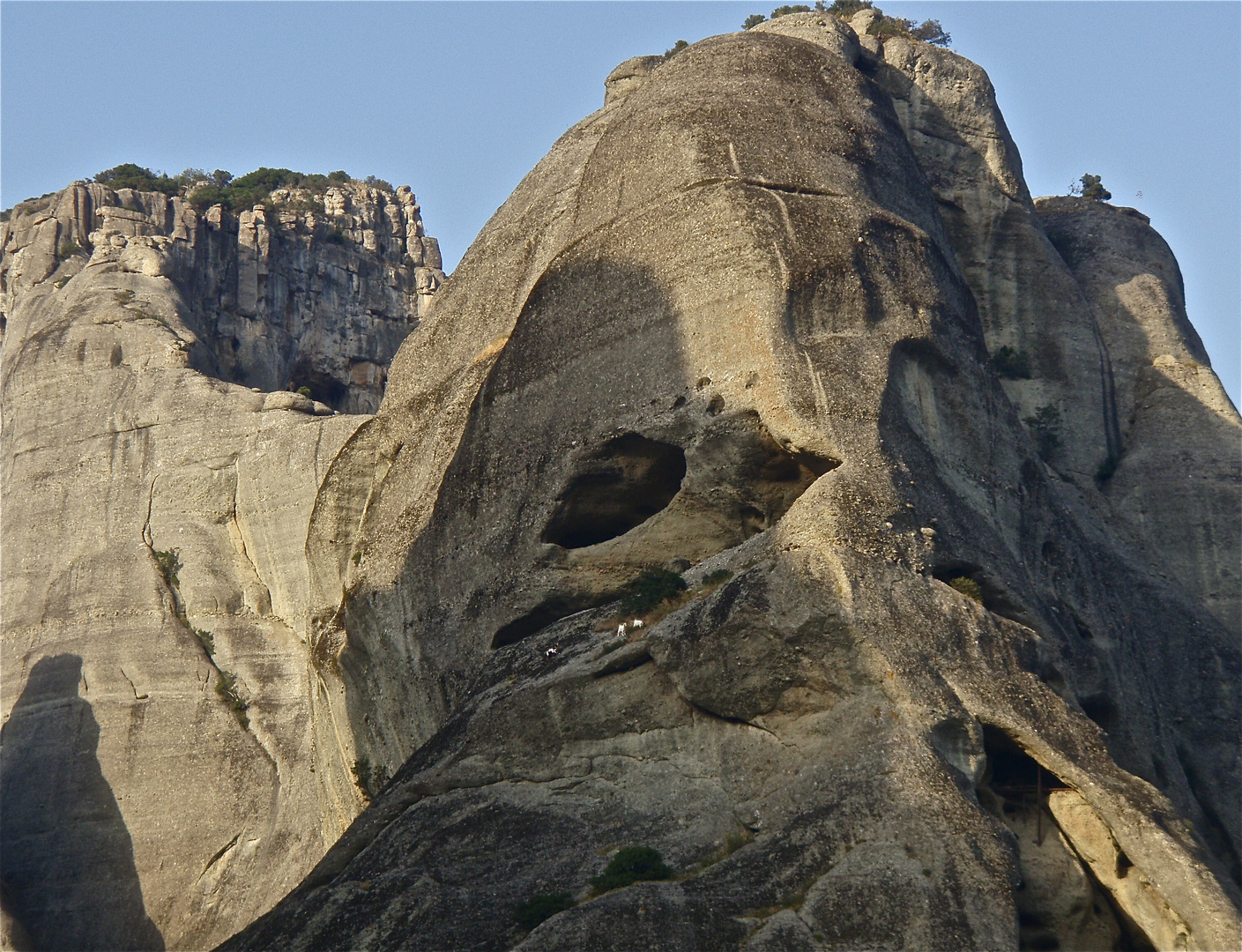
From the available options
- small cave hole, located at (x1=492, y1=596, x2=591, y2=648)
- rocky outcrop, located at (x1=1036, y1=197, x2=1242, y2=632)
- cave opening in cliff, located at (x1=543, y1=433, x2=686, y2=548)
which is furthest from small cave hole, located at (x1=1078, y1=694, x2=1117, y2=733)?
small cave hole, located at (x1=492, y1=596, x2=591, y2=648)

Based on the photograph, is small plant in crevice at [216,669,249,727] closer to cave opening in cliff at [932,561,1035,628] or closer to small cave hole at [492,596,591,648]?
small cave hole at [492,596,591,648]

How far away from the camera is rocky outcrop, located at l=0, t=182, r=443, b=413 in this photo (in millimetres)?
53781

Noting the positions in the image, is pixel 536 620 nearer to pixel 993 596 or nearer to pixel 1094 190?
pixel 993 596

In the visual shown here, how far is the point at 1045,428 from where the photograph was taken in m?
38.8

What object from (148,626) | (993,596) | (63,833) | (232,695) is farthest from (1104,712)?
(63,833)

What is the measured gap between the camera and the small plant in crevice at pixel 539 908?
19219 millimetres

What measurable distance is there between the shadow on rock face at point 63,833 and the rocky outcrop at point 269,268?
39.2 ft

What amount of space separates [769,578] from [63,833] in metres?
24.7

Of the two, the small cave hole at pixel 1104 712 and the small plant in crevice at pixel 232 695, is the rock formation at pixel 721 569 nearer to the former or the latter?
the small cave hole at pixel 1104 712

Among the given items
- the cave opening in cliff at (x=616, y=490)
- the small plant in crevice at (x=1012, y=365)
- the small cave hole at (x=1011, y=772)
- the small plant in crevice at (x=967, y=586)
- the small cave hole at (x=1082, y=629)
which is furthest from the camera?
the small plant in crevice at (x=1012, y=365)

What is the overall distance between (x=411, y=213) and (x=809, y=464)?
163ft

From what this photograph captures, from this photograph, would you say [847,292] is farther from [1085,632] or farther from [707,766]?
[707,766]

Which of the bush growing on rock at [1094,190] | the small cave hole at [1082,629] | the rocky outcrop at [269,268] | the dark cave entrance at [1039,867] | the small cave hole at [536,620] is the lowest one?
the dark cave entrance at [1039,867]

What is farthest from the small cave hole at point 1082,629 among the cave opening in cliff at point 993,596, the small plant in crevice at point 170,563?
the small plant in crevice at point 170,563
